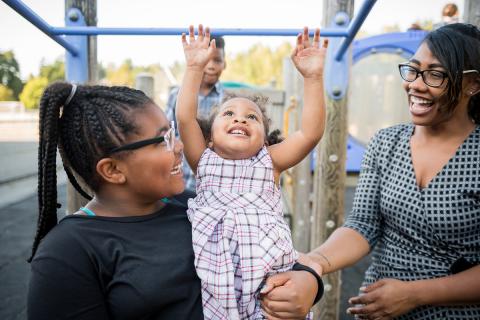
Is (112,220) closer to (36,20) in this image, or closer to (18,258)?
(36,20)

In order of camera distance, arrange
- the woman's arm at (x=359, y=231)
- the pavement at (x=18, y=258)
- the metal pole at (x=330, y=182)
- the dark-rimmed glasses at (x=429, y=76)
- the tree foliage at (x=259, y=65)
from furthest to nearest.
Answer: the tree foliage at (x=259, y=65)
the pavement at (x=18, y=258)
the metal pole at (x=330, y=182)
the woman's arm at (x=359, y=231)
the dark-rimmed glasses at (x=429, y=76)

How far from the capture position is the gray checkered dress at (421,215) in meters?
1.30

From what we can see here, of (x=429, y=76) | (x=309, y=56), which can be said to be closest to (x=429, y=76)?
(x=429, y=76)

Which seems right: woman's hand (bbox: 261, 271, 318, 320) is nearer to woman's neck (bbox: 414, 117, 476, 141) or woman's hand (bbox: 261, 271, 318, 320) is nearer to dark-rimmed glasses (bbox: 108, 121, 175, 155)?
dark-rimmed glasses (bbox: 108, 121, 175, 155)

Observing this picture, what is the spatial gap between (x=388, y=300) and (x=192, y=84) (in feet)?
3.33

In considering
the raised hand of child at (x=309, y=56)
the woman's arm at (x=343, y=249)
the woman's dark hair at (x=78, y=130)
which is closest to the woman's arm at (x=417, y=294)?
the woman's arm at (x=343, y=249)

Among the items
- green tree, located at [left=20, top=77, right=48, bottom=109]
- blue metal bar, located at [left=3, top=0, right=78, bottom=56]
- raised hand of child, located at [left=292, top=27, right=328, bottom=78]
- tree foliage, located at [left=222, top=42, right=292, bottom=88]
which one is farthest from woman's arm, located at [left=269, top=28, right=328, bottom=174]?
green tree, located at [left=20, top=77, right=48, bottom=109]

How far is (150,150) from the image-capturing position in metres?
1.17

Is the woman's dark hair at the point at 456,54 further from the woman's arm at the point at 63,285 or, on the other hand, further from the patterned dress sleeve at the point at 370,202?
the woman's arm at the point at 63,285

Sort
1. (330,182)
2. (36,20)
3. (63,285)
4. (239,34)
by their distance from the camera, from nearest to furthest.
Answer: (63,285)
(36,20)
(239,34)
(330,182)

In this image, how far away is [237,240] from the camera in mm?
1229

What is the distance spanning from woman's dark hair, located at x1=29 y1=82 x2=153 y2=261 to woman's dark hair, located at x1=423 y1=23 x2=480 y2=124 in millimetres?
1014

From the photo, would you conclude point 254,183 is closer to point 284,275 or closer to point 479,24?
point 284,275

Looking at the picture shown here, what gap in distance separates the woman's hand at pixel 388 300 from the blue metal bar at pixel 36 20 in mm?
1618
